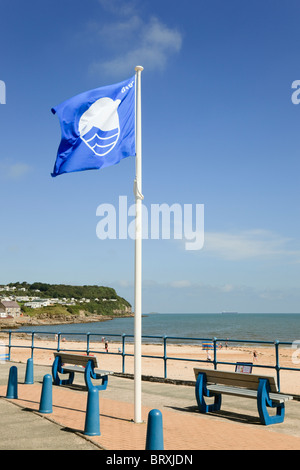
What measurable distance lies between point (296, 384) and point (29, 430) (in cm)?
1848

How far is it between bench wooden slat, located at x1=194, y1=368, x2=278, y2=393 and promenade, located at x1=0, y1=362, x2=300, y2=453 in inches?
24.2

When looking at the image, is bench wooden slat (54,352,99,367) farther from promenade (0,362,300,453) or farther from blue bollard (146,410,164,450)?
blue bollard (146,410,164,450)

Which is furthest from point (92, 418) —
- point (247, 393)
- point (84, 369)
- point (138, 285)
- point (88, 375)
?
point (84, 369)

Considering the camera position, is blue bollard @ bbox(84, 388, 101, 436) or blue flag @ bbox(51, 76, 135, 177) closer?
blue bollard @ bbox(84, 388, 101, 436)

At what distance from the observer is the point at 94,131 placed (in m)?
8.63

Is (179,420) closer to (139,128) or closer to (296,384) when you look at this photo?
(139,128)

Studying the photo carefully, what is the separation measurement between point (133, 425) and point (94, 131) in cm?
526

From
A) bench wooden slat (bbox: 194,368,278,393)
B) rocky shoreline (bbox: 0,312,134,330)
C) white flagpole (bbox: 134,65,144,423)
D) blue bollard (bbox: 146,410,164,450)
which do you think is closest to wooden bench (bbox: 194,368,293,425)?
bench wooden slat (bbox: 194,368,278,393)

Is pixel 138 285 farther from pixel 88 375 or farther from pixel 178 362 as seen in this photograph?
pixel 178 362

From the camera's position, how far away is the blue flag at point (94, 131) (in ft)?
28.0

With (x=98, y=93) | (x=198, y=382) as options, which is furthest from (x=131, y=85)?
(x=198, y=382)

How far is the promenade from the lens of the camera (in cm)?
669

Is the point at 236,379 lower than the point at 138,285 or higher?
lower
